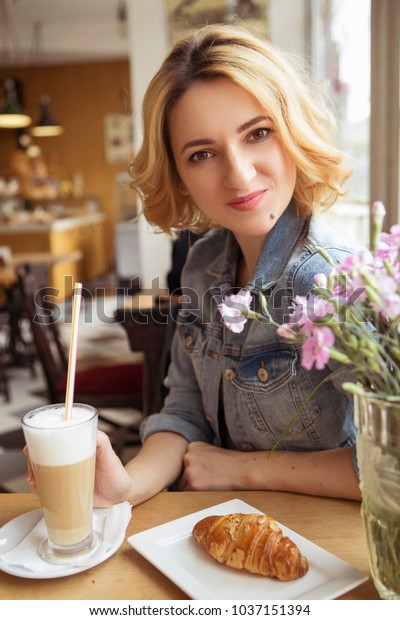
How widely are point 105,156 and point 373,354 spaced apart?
10.9 meters

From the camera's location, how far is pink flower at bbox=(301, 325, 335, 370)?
570mm

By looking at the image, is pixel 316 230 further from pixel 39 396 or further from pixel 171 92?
pixel 39 396

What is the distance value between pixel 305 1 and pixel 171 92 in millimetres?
3657

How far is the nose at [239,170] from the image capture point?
1.06 m

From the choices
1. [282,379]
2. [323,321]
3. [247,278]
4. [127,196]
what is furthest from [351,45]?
[127,196]

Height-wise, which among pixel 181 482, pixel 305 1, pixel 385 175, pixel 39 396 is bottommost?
pixel 39 396

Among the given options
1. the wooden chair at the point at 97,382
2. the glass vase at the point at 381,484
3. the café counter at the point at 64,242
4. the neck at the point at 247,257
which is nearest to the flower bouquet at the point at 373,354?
the glass vase at the point at 381,484

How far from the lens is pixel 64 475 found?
0.80m

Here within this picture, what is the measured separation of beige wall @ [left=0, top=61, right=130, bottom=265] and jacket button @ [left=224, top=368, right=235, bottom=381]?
32.7ft

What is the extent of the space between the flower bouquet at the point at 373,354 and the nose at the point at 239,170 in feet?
1.41

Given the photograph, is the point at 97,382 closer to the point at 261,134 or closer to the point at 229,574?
the point at 261,134

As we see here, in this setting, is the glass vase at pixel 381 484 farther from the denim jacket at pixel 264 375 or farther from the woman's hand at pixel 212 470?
the woman's hand at pixel 212 470

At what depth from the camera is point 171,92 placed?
3.80 ft

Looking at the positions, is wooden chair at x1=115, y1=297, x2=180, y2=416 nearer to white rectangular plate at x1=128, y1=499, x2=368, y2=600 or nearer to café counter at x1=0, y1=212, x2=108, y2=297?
white rectangular plate at x1=128, y1=499, x2=368, y2=600
